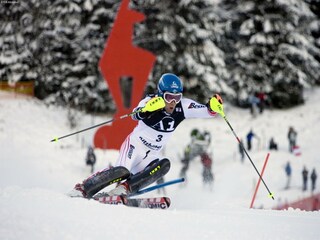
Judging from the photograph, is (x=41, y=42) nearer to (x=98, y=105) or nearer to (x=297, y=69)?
(x=98, y=105)

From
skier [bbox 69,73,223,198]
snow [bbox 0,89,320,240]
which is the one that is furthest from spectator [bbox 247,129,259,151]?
skier [bbox 69,73,223,198]

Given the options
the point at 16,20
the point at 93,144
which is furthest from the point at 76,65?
the point at 93,144

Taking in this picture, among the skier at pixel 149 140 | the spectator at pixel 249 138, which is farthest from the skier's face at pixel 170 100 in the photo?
the spectator at pixel 249 138

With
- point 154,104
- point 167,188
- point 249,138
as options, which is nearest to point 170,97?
point 154,104

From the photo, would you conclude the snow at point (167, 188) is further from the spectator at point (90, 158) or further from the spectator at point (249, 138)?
the spectator at point (90, 158)

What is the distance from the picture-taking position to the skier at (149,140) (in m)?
6.60

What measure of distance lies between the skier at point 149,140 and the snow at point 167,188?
624 mm

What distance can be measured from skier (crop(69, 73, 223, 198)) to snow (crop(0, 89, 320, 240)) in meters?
0.62

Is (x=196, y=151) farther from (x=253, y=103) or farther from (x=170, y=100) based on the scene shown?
(x=170, y=100)

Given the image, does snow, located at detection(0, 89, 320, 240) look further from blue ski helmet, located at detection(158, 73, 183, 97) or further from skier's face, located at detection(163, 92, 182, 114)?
blue ski helmet, located at detection(158, 73, 183, 97)

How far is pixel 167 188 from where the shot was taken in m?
15.7

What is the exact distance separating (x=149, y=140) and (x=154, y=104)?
0.69 meters

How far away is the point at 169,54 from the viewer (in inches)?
918

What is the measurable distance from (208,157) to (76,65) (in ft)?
28.0
